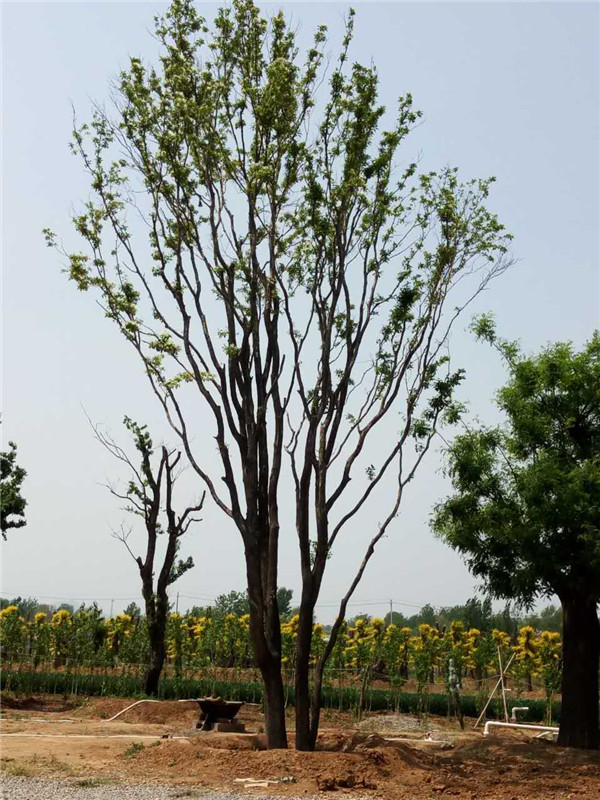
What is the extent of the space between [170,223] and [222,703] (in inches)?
254

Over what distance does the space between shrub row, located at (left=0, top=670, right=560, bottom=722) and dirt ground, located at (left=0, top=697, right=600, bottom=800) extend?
15.2 ft

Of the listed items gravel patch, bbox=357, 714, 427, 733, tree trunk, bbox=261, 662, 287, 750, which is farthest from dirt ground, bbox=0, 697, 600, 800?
gravel patch, bbox=357, 714, 427, 733

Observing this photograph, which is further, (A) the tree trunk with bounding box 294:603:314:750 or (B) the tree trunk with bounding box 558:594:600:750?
→ (B) the tree trunk with bounding box 558:594:600:750

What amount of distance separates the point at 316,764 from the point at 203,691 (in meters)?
8.84

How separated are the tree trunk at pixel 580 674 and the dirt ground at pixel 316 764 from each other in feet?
1.45

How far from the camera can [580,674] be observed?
1178 centimetres

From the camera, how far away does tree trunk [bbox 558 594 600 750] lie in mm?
11578

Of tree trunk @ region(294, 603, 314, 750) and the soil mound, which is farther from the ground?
tree trunk @ region(294, 603, 314, 750)

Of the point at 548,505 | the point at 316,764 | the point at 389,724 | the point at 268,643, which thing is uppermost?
the point at 548,505

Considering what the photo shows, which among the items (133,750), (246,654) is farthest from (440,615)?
(133,750)

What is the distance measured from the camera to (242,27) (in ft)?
36.1

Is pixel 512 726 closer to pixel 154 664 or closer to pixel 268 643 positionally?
pixel 268 643

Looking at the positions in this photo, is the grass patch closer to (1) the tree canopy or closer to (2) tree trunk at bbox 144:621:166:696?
(1) the tree canopy

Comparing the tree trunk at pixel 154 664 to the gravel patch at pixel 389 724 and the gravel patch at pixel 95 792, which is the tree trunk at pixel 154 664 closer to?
the gravel patch at pixel 389 724
